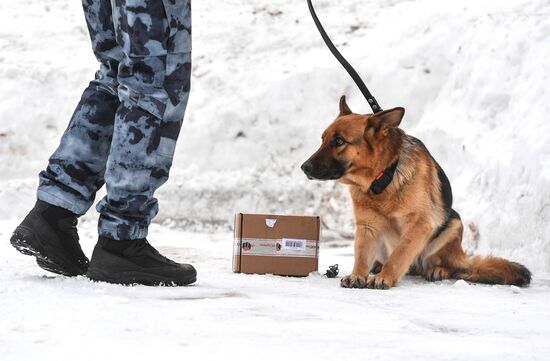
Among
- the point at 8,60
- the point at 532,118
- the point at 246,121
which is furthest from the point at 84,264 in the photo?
the point at 8,60

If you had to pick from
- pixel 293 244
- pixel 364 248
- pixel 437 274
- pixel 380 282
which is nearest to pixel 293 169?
pixel 293 244

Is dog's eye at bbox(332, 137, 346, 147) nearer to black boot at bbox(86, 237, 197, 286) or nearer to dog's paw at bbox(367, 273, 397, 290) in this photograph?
dog's paw at bbox(367, 273, 397, 290)

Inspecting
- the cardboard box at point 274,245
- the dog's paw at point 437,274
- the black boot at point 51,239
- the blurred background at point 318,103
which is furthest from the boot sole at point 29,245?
the blurred background at point 318,103

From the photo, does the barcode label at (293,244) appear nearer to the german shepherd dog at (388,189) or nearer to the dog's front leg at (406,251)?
the german shepherd dog at (388,189)

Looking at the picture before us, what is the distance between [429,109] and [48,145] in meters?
3.89

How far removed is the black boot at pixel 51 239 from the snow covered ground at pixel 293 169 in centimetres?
9

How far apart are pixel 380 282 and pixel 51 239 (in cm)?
151

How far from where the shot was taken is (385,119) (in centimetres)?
348

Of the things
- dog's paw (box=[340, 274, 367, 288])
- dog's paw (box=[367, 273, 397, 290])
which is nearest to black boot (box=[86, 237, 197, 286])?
dog's paw (box=[340, 274, 367, 288])

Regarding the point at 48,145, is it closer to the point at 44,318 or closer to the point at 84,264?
the point at 84,264

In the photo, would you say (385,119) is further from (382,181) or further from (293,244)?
(293,244)

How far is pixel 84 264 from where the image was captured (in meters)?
2.74

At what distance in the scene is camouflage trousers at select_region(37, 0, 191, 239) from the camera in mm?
2496

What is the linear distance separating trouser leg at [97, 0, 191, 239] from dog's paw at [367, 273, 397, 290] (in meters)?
1.19
